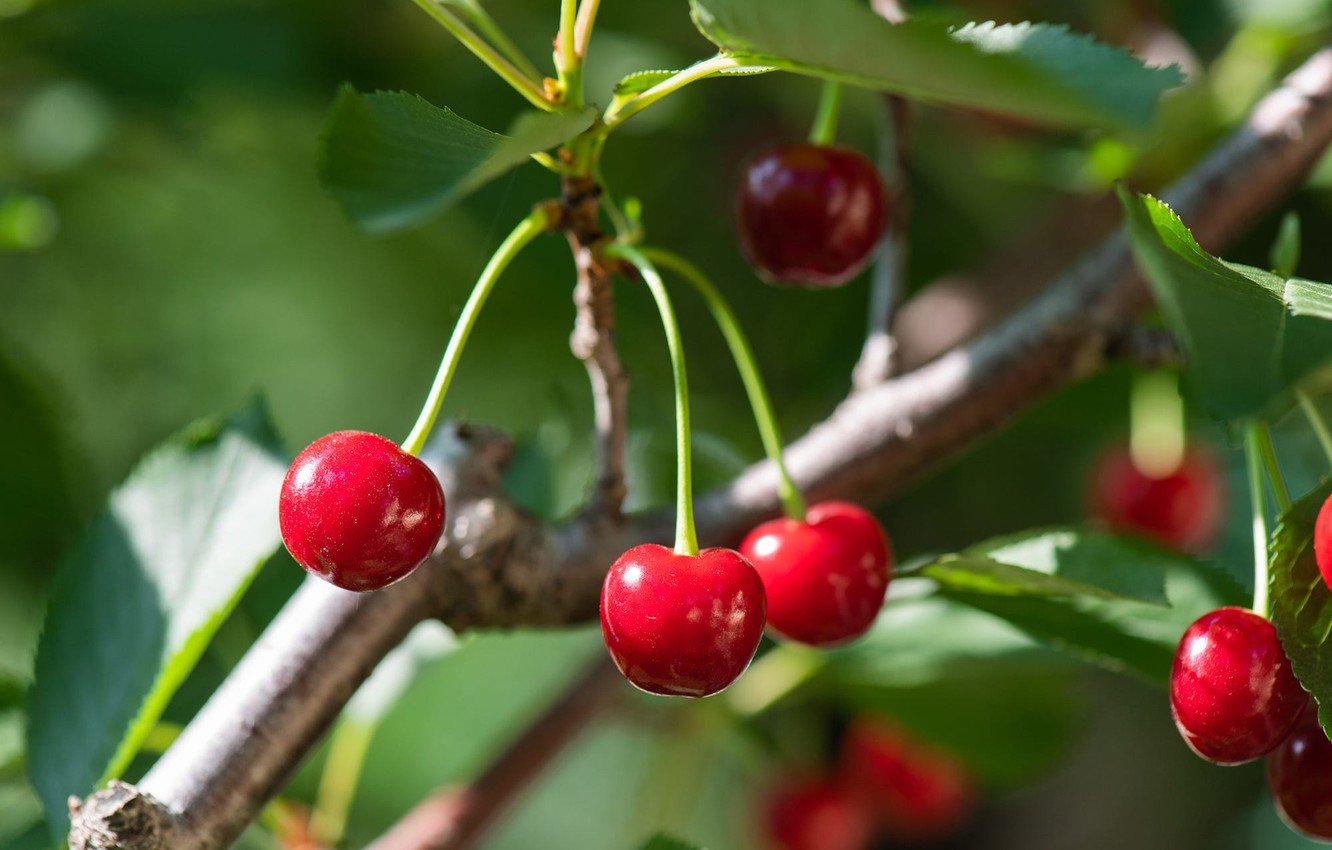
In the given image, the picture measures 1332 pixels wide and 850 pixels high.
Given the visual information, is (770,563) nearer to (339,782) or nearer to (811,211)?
(811,211)

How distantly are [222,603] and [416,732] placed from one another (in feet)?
2.91

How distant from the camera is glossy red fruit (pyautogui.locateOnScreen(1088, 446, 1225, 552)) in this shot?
1.33 meters

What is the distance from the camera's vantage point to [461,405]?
182 cm

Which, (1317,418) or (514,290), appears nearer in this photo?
(1317,418)

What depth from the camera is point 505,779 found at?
3.46ft

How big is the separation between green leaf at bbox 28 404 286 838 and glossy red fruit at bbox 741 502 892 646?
310mm

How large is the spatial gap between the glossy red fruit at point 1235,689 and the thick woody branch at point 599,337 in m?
0.33

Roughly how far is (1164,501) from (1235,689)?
0.77 meters

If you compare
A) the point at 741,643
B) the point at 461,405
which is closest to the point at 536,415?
the point at 461,405

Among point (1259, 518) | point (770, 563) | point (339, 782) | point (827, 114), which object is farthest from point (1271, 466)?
point (339, 782)

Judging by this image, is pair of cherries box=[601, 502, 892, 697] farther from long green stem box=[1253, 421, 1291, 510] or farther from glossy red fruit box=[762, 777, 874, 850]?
glossy red fruit box=[762, 777, 874, 850]

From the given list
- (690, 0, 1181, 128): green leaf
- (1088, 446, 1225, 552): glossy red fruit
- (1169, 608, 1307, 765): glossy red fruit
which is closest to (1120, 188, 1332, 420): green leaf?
(690, 0, 1181, 128): green leaf

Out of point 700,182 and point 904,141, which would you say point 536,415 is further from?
point 904,141

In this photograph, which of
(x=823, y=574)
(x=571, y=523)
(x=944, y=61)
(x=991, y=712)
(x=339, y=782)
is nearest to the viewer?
(x=944, y=61)
